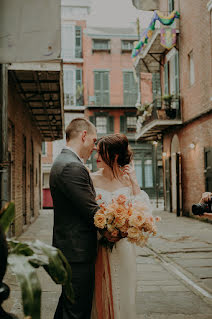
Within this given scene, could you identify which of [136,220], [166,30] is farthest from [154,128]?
[136,220]

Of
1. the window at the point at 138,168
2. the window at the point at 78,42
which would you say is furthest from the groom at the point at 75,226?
the window at the point at 78,42

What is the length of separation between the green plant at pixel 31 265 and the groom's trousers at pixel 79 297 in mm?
1460

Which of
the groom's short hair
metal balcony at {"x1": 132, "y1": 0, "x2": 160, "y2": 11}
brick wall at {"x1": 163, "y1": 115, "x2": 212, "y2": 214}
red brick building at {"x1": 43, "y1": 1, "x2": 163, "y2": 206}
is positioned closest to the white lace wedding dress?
the groom's short hair

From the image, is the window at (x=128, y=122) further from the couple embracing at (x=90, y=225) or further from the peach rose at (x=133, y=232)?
the peach rose at (x=133, y=232)

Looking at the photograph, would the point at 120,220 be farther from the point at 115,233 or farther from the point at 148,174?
the point at 148,174

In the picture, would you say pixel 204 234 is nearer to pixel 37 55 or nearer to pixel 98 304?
pixel 98 304

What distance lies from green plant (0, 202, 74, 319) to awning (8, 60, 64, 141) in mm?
7483

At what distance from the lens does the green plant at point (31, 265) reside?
1.22 meters

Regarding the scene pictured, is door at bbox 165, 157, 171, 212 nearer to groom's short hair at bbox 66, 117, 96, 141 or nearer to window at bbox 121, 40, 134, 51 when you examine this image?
window at bbox 121, 40, 134, 51

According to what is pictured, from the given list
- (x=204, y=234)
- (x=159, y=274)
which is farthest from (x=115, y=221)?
(x=204, y=234)

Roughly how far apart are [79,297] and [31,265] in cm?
167

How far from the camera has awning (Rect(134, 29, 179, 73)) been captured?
18569mm

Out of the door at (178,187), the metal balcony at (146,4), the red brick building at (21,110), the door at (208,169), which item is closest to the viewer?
the red brick building at (21,110)

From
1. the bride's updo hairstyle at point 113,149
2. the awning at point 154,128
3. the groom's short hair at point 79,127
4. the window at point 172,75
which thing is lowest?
the bride's updo hairstyle at point 113,149
